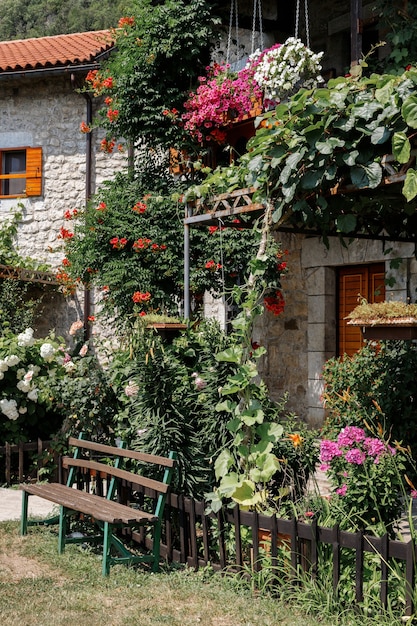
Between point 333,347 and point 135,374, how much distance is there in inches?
178

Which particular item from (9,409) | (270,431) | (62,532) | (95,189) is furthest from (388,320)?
(95,189)

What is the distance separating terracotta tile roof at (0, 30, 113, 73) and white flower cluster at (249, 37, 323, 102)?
4257 millimetres

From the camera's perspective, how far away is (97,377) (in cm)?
653

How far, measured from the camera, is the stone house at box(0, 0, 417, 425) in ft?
30.7

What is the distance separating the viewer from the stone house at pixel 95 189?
368 inches

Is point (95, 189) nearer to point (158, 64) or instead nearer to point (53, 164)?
point (53, 164)

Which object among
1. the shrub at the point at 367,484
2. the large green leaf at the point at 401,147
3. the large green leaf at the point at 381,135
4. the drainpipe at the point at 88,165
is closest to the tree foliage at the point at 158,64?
the drainpipe at the point at 88,165

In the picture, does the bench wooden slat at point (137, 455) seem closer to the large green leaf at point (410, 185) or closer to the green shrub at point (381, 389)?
the green shrub at point (381, 389)

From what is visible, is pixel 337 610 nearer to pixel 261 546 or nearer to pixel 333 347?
pixel 261 546

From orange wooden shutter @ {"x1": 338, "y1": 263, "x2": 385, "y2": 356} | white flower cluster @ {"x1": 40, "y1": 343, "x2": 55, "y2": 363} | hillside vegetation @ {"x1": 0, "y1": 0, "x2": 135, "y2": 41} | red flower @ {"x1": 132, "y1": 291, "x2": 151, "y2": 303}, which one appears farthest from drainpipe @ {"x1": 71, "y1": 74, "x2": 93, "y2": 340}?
hillside vegetation @ {"x1": 0, "y1": 0, "x2": 135, "y2": 41}

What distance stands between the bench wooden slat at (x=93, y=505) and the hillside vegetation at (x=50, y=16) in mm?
24253

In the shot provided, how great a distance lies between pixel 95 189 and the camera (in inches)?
494

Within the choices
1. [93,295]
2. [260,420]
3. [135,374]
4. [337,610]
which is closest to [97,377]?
[135,374]

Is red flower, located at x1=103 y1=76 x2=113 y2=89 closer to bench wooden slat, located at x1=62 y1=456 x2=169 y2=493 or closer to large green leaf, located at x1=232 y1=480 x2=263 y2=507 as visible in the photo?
bench wooden slat, located at x1=62 y1=456 x2=169 y2=493
